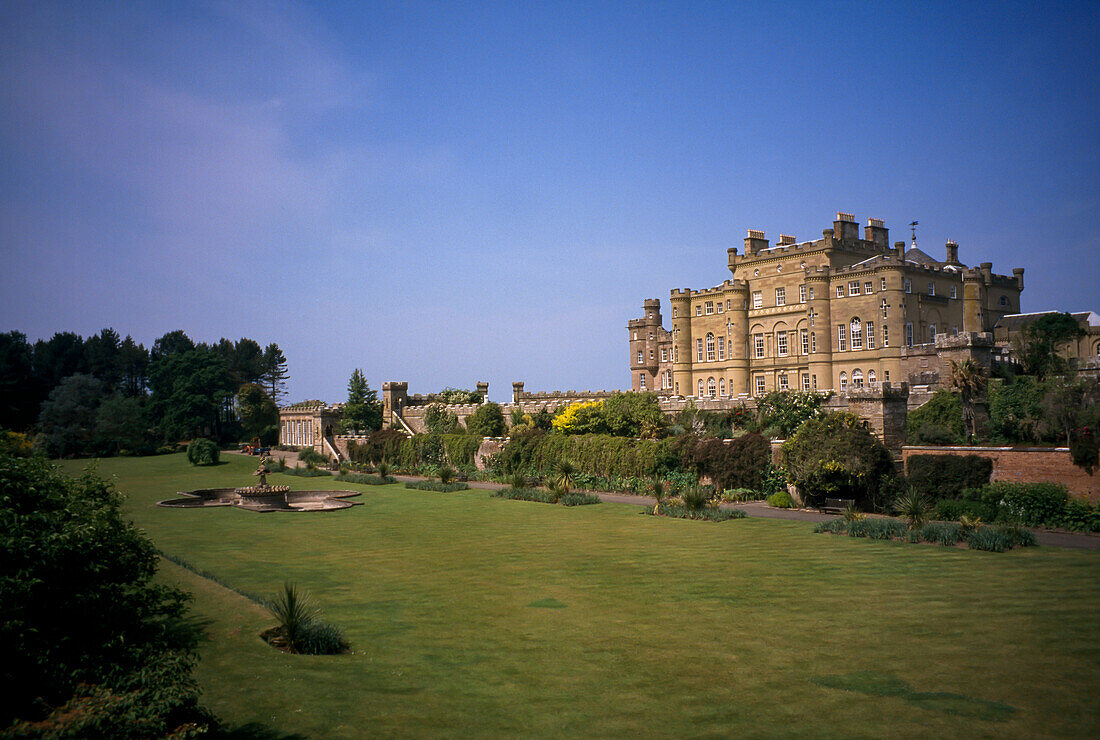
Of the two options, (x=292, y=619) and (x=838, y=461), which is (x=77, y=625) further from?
(x=838, y=461)

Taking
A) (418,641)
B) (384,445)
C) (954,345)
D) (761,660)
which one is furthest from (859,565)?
(384,445)

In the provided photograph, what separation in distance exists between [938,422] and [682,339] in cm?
2976

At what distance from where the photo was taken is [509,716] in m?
9.01

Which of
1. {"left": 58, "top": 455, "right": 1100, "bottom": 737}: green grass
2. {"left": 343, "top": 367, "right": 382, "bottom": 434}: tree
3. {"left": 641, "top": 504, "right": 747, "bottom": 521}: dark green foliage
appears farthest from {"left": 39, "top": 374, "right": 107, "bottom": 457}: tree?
{"left": 641, "top": 504, "right": 747, "bottom": 521}: dark green foliage

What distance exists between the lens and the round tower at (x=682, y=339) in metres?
59.5

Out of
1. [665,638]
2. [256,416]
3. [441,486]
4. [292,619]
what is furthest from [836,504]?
[256,416]

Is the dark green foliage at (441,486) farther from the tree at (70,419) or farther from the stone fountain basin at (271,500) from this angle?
the tree at (70,419)

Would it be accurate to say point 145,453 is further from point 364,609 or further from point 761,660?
point 761,660

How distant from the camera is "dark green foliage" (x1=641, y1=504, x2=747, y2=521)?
985 inches

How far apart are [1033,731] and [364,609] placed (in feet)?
35.8

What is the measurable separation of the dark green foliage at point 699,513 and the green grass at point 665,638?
334cm

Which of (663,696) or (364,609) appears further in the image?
(364,609)

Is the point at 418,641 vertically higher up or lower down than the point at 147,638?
lower down

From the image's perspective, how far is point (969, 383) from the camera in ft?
98.0
